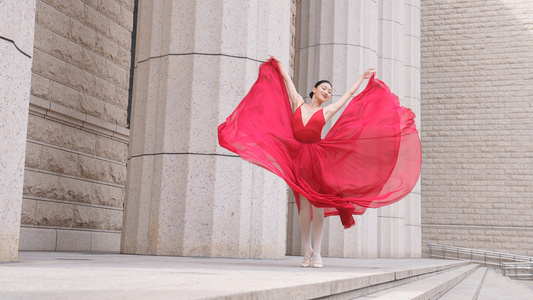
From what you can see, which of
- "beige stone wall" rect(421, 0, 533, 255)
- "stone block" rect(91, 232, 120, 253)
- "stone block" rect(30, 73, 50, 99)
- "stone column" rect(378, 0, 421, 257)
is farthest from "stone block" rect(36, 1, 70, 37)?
"beige stone wall" rect(421, 0, 533, 255)

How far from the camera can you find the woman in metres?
5.70

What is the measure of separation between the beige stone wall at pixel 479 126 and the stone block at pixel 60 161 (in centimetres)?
1520

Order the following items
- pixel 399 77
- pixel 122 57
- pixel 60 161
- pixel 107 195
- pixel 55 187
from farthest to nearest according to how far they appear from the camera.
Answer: pixel 399 77 → pixel 122 57 → pixel 107 195 → pixel 60 161 → pixel 55 187

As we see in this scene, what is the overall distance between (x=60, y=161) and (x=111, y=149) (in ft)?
4.31

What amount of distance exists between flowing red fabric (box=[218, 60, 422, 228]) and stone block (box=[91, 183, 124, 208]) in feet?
12.0

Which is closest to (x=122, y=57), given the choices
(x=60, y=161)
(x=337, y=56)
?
(x=60, y=161)

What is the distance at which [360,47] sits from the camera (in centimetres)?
1208

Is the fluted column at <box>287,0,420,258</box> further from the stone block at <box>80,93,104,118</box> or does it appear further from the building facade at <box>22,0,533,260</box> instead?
the stone block at <box>80,93,104,118</box>

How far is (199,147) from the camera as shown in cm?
716

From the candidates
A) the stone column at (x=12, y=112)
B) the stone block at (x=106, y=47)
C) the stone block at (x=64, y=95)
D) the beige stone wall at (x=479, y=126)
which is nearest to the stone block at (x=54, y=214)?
the stone block at (x=64, y=95)

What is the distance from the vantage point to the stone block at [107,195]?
9031mm

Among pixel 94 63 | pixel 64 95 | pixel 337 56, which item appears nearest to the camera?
pixel 64 95

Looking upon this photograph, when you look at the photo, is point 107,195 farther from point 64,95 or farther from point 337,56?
point 337,56

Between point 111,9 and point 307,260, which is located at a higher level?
point 111,9
